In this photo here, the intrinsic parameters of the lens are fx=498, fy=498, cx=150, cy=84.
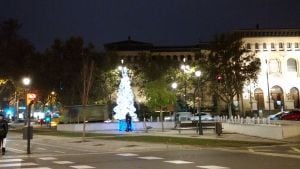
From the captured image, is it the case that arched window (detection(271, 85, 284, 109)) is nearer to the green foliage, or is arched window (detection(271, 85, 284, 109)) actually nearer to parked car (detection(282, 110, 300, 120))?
the green foliage

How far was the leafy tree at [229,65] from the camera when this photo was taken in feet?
255

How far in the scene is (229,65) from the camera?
78812 millimetres

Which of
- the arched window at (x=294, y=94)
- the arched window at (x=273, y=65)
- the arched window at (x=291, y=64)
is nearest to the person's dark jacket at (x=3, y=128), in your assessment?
the arched window at (x=294, y=94)

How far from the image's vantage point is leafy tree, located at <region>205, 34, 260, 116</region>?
7769cm

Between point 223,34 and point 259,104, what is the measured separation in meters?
36.7

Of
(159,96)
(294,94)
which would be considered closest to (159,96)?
(159,96)

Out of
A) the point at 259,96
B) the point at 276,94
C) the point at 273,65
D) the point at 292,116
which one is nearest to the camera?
the point at 292,116

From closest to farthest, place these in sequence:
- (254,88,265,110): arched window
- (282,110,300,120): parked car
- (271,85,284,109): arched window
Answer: (282,110,300,120): parked car, (254,88,265,110): arched window, (271,85,284,109): arched window

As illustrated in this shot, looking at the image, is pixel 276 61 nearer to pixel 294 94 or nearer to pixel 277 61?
pixel 277 61

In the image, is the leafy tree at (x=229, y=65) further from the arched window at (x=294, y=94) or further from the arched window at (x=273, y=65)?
the arched window at (x=294, y=94)

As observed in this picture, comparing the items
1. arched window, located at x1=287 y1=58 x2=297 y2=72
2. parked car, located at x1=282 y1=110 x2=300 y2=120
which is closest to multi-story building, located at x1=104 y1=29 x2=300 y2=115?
arched window, located at x1=287 y1=58 x2=297 y2=72

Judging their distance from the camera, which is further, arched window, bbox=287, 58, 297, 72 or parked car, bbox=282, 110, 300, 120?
arched window, bbox=287, 58, 297, 72

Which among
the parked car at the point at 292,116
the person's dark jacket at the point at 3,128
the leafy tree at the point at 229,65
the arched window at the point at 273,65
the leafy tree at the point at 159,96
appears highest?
the arched window at the point at 273,65

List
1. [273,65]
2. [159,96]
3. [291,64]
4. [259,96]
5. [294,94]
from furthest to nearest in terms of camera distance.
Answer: [291,64]
[273,65]
[294,94]
[259,96]
[159,96]
